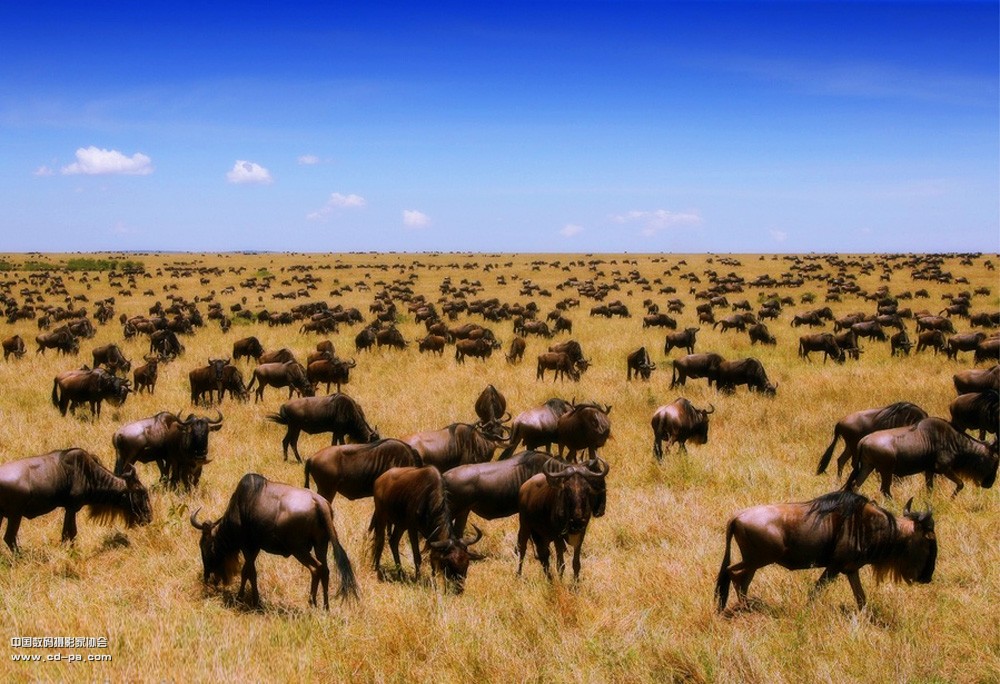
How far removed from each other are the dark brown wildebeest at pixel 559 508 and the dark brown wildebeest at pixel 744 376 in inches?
411

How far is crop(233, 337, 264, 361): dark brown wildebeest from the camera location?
68.1 ft

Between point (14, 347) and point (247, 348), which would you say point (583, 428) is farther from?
point (14, 347)

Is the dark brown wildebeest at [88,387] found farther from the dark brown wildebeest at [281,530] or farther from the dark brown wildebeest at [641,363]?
the dark brown wildebeest at [641,363]

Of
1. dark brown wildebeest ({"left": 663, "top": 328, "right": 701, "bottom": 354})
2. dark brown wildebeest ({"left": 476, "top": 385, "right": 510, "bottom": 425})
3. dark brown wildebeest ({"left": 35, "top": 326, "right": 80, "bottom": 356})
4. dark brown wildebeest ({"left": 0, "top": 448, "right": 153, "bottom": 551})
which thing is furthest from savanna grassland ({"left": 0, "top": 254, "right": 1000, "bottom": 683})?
dark brown wildebeest ({"left": 35, "top": 326, "right": 80, "bottom": 356})

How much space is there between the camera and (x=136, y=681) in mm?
4293

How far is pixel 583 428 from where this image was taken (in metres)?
10.4

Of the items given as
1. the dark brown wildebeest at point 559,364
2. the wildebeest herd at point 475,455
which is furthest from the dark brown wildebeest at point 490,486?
the dark brown wildebeest at point 559,364

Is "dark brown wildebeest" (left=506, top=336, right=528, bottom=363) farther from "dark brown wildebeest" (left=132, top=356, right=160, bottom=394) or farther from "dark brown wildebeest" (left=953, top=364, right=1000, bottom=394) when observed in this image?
"dark brown wildebeest" (left=953, top=364, right=1000, bottom=394)

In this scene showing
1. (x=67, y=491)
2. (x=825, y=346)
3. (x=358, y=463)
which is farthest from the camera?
(x=825, y=346)

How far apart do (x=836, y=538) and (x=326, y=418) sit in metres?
8.33

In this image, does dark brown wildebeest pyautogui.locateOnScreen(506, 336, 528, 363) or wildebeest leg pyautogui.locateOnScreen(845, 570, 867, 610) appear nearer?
wildebeest leg pyautogui.locateOnScreen(845, 570, 867, 610)

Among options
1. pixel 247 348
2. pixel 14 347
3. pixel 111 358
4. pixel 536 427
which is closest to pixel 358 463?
pixel 536 427

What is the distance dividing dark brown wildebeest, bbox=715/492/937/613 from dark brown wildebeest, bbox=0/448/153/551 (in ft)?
22.1

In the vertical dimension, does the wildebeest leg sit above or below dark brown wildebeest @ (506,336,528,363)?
below
